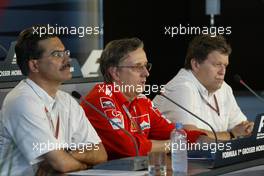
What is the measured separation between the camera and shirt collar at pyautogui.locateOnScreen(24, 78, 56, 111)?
2.75 m

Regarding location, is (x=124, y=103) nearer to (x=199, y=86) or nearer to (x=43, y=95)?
(x=43, y=95)

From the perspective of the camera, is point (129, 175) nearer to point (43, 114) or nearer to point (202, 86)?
point (43, 114)

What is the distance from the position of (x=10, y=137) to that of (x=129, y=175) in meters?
0.51

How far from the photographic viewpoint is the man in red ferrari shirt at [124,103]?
3062 mm

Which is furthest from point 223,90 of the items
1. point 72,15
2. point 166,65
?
point 166,65

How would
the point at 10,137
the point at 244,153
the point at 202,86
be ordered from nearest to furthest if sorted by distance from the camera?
the point at 10,137, the point at 244,153, the point at 202,86

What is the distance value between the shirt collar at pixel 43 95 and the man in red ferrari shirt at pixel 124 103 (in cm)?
34

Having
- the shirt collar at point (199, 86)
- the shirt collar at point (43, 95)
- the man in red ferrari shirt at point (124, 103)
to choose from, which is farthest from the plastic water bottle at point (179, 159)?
the shirt collar at point (199, 86)

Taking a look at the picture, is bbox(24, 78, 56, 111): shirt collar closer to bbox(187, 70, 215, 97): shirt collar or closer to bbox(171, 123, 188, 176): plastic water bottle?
bbox(171, 123, 188, 176): plastic water bottle

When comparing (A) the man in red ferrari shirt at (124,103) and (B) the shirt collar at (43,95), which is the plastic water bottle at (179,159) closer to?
(A) the man in red ferrari shirt at (124,103)

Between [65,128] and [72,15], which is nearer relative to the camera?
[65,128]

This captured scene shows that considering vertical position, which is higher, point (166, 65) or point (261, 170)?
point (261, 170)

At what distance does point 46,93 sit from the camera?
2781 millimetres

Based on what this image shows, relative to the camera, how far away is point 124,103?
10.4 feet
